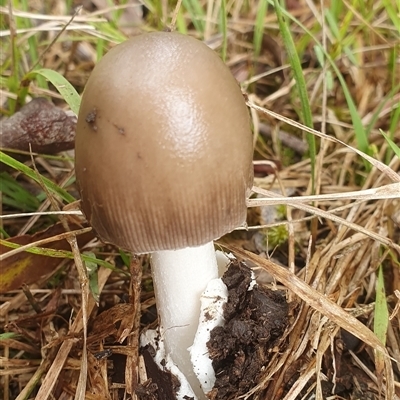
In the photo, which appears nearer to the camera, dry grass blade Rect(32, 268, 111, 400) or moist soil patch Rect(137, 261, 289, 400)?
moist soil patch Rect(137, 261, 289, 400)

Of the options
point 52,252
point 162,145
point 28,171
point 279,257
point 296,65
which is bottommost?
point 279,257

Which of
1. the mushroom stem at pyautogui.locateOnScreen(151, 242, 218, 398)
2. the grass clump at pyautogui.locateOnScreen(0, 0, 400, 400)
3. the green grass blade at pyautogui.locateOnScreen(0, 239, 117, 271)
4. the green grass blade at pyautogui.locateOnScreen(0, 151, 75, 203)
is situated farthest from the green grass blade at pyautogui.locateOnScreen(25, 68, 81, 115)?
the mushroom stem at pyautogui.locateOnScreen(151, 242, 218, 398)

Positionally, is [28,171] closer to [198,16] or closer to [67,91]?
[67,91]

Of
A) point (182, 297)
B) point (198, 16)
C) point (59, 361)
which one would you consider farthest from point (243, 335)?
point (198, 16)

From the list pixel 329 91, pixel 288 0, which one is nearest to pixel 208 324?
pixel 329 91

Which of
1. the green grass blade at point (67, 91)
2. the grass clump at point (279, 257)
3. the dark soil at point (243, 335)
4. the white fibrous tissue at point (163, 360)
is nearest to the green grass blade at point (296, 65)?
the grass clump at point (279, 257)

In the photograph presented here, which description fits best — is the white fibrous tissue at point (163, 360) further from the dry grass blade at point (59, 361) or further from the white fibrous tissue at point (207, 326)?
the dry grass blade at point (59, 361)

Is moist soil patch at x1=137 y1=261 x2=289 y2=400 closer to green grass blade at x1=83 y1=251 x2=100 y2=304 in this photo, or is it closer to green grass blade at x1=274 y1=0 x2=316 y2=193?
green grass blade at x1=83 y1=251 x2=100 y2=304
